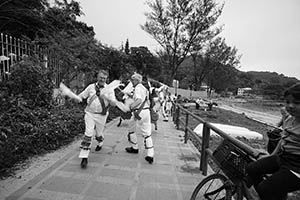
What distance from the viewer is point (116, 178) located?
127 inches

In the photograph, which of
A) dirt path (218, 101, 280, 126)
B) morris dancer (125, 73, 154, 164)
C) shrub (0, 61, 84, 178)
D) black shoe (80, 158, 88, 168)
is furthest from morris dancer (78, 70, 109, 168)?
dirt path (218, 101, 280, 126)

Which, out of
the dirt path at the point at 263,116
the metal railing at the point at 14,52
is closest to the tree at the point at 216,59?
the dirt path at the point at 263,116

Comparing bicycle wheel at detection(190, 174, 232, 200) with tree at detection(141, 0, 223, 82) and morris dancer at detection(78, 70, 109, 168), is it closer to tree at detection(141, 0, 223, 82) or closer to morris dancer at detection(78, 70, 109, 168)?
morris dancer at detection(78, 70, 109, 168)

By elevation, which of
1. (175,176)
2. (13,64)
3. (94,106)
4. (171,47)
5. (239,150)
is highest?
(171,47)

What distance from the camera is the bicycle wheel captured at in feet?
7.28

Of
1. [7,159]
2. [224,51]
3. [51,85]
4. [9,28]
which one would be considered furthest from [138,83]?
[224,51]

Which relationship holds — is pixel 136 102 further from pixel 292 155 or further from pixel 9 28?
pixel 9 28

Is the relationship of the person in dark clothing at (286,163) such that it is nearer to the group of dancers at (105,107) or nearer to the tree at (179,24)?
the group of dancers at (105,107)

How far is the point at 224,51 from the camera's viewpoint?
109 feet

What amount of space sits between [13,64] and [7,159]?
2777mm

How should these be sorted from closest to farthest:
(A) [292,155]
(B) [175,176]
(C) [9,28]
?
(A) [292,155] → (B) [175,176] → (C) [9,28]

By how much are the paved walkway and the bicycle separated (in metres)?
0.54

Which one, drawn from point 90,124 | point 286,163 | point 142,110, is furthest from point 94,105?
point 286,163

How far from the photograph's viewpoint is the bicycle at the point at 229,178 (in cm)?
202
